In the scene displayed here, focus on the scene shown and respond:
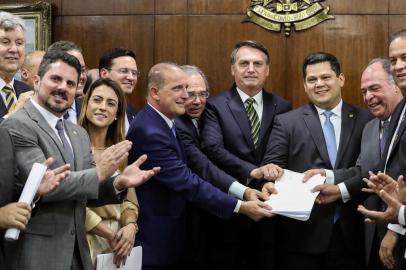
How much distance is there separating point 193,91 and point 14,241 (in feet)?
5.68

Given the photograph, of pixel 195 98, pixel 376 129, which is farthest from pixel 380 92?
pixel 195 98

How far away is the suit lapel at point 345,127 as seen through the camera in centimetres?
380

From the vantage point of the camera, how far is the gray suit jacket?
105 inches

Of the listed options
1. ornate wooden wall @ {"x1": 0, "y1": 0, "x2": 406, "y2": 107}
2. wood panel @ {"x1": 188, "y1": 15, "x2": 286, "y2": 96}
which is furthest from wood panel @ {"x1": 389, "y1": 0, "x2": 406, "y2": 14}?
wood panel @ {"x1": 188, "y1": 15, "x2": 286, "y2": 96}

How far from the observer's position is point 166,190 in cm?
347

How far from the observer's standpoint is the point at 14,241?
2.65 meters

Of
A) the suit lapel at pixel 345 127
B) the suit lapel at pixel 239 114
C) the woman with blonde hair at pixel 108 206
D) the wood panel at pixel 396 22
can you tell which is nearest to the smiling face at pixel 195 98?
the suit lapel at pixel 239 114

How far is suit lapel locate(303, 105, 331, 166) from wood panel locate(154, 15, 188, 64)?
1.87 m

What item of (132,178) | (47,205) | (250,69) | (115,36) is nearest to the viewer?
(47,205)

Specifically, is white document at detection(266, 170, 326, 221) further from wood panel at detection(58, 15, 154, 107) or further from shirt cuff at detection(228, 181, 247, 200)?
wood panel at detection(58, 15, 154, 107)

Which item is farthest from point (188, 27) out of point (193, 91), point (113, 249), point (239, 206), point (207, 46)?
point (113, 249)

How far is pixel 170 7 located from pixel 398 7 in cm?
199

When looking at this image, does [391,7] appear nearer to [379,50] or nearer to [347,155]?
[379,50]

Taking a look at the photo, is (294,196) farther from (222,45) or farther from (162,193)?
(222,45)
